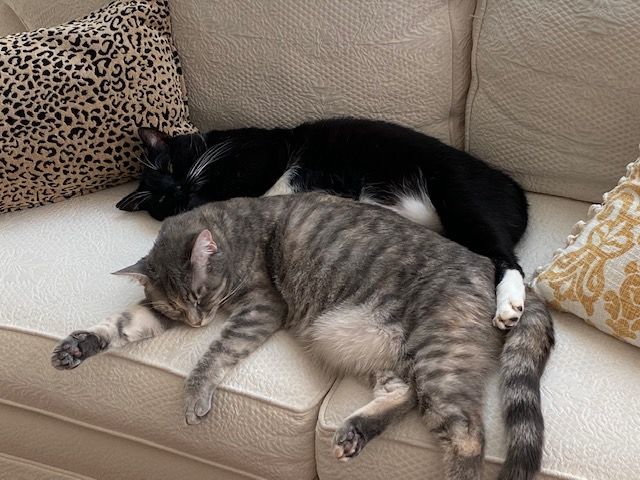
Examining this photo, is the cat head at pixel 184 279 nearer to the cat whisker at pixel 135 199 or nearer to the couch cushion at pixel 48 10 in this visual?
the cat whisker at pixel 135 199

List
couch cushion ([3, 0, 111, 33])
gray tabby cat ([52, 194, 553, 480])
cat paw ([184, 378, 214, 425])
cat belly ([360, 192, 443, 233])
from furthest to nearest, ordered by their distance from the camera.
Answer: couch cushion ([3, 0, 111, 33])
cat belly ([360, 192, 443, 233])
cat paw ([184, 378, 214, 425])
gray tabby cat ([52, 194, 553, 480])

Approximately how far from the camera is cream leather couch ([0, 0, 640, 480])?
1167 millimetres

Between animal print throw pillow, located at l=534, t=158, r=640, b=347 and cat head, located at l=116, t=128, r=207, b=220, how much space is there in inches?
34.6

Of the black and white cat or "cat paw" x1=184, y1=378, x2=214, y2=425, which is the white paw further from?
"cat paw" x1=184, y1=378, x2=214, y2=425

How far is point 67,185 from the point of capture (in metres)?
1.72

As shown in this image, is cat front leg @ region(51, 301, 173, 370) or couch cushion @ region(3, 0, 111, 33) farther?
couch cushion @ region(3, 0, 111, 33)

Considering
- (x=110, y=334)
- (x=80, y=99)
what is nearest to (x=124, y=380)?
(x=110, y=334)

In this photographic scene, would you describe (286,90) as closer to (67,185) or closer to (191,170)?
(191,170)

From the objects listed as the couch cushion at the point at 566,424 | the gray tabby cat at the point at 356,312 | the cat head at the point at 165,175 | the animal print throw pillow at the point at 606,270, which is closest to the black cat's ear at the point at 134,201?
the cat head at the point at 165,175

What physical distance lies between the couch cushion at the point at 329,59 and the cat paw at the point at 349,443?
87cm

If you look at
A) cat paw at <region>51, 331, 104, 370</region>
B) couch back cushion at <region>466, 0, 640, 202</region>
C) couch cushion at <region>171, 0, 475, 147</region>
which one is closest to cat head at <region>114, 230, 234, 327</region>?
cat paw at <region>51, 331, 104, 370</region>

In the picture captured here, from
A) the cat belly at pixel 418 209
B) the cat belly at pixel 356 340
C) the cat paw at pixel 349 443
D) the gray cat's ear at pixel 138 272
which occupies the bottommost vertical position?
the cat paw at pixel 349 443

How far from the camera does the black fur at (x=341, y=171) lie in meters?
1.54

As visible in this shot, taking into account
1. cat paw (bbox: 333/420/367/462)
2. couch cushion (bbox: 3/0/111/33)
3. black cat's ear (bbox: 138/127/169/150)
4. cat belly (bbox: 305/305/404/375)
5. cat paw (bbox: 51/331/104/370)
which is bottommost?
cat paw (bbox: 333/420/367/462)
